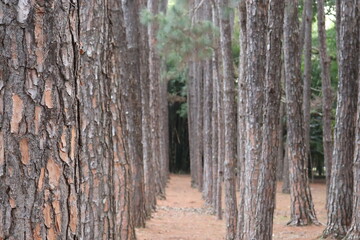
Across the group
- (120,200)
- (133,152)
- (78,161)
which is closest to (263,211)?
(120,200)

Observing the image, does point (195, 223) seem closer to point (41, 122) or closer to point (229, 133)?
point (229, 133)

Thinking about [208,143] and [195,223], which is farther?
[208,143]

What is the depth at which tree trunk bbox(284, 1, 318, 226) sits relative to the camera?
36.9 feet

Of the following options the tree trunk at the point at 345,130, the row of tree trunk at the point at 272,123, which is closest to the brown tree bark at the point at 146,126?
the row of tree trunk at the point at 272,123

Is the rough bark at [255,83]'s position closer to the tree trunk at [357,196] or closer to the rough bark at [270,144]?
the rough bark at [270,144]

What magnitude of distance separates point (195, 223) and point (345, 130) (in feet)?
18.6

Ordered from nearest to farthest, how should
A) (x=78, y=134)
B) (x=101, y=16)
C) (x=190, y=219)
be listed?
(x=78, y=134) < (x=101, y=16) < (x=190, y=219)

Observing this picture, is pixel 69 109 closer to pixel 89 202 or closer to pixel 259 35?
pixel 89 202

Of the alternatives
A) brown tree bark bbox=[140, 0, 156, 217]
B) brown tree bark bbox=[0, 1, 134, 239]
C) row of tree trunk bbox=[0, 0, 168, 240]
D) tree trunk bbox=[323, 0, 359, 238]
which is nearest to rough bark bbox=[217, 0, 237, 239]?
tree trunk bbox=[323, 0, 359, 238]

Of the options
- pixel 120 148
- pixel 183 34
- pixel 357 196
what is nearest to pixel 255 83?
pixel 357 196

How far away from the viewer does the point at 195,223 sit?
13.4 m

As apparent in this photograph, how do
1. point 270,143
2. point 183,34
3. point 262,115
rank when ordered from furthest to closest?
point 183,34 < point 262,115 < point 270,143

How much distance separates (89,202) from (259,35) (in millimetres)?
5272

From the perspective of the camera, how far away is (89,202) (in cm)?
264
